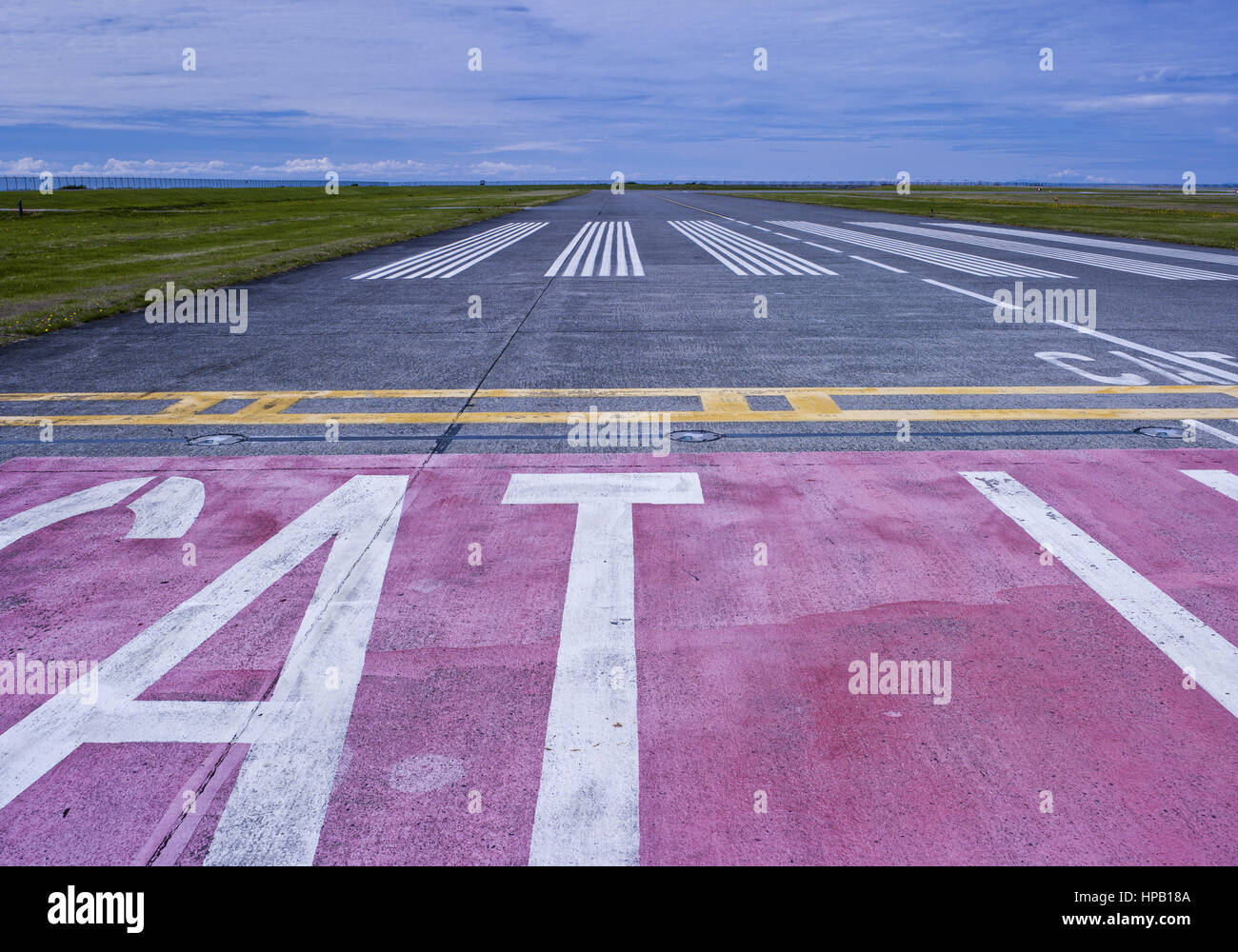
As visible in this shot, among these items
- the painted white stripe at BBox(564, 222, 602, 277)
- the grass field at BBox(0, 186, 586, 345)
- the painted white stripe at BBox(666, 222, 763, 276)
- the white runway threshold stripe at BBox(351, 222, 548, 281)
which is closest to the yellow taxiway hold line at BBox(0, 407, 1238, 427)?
the grass field at BBox(0, 186, 586, 345)

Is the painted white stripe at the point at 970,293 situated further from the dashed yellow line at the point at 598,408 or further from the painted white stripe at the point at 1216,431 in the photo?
the painted white stripe at the point at 1216,431

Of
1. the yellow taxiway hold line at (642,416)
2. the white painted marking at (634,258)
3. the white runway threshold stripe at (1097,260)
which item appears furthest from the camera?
the white painted marking at (634,258)

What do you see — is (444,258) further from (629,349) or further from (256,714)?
(256,714)

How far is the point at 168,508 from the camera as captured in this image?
6.20m

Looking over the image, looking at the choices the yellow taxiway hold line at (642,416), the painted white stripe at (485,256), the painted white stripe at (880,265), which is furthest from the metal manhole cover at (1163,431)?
the painted white stripe at (485,256)

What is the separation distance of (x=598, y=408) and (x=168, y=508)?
12.9 ft

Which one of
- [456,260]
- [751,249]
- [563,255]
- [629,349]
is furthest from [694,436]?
[751,249]

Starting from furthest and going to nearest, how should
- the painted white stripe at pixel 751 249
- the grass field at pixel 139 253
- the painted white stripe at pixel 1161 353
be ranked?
the painted white stripe at pixel 751 249, the grass field at pixel 139 253, the painted white stripe at pixel 1161 353

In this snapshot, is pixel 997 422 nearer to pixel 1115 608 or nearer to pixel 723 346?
pixel 1115 608

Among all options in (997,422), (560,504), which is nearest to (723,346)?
(997,422)

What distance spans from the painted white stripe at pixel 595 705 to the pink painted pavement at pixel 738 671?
7cm

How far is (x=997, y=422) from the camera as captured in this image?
812 cm

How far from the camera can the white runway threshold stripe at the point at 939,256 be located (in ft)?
68.3

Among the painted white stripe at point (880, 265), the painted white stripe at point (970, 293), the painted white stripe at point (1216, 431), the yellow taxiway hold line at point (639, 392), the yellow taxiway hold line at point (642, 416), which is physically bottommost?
the painted white stripe at point (1216, 431)
